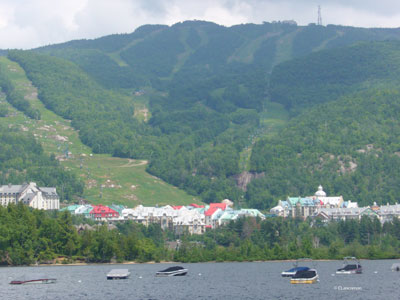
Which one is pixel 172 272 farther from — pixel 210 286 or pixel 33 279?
pixel 33 279

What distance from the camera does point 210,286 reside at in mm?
151375

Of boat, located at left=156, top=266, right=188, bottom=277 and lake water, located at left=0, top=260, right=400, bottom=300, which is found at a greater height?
boat, located at left=156, top=266, right=188, bottom=277

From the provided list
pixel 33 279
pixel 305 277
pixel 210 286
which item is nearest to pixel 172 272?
pixel 210 286

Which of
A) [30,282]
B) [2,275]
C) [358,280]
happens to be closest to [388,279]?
[358,280]

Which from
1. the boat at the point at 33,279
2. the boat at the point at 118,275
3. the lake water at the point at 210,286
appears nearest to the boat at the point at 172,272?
the lake water at the point at 210,286

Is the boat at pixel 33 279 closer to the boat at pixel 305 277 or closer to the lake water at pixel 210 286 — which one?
the lake water at pixel 210 286

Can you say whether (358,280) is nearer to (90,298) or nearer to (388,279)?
(388,279)

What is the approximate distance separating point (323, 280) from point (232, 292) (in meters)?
23.4

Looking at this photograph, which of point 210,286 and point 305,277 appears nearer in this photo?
point 210,286

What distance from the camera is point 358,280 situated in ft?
515

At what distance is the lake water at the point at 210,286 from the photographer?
134625 millimetres

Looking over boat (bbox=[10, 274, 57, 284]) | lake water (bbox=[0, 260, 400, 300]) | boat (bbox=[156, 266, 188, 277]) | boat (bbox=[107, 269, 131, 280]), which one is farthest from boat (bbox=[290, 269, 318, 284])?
boat (bbox=[10, 274, 57, 284])

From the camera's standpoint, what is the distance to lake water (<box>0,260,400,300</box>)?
442 feet

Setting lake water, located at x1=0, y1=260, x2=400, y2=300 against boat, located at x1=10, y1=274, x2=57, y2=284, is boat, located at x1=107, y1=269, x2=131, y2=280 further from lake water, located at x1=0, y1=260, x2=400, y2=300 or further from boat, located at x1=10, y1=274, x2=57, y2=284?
boat, located at x1=10, y1=274, x2=57, y2=284
